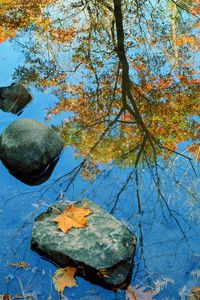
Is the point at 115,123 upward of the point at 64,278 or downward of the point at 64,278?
upward

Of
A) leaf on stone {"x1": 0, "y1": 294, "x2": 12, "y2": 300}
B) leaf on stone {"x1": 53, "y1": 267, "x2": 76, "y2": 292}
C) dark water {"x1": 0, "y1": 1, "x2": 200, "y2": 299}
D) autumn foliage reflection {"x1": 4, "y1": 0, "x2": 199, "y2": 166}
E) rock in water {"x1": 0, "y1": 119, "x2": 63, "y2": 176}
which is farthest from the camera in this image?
autumn foliage reflection {"x1": 4, "y1": 0, "x2": 199, "y2": 166}

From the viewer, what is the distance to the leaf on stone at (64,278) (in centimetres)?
344

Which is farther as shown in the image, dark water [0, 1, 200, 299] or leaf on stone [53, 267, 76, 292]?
dark water [0, 1, 200, 299]

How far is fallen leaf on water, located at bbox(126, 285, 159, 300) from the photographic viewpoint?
3335 mm

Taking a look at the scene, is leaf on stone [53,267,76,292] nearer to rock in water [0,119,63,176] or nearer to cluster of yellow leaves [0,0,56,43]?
rock in water [0,119,63,176]

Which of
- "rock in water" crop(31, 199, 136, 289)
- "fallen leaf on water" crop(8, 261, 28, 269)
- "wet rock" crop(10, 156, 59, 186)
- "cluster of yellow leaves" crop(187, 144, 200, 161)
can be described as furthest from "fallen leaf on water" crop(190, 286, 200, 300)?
"wet rock" crop(10, 156, 59, 186)

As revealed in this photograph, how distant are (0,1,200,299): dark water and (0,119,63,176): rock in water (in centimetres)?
20

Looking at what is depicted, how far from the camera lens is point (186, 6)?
10.0 metres

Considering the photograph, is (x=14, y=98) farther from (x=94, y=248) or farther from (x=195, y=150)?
(x=94, y=248)

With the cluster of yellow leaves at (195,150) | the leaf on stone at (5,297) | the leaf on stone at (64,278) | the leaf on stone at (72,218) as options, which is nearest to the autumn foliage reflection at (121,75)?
the cluster of yellow leaves at (195,150)

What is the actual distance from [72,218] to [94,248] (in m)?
0.49

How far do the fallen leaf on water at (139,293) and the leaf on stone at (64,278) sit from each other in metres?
0.51

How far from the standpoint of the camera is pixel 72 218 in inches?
153

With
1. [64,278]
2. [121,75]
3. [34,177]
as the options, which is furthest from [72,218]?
[121,75]
